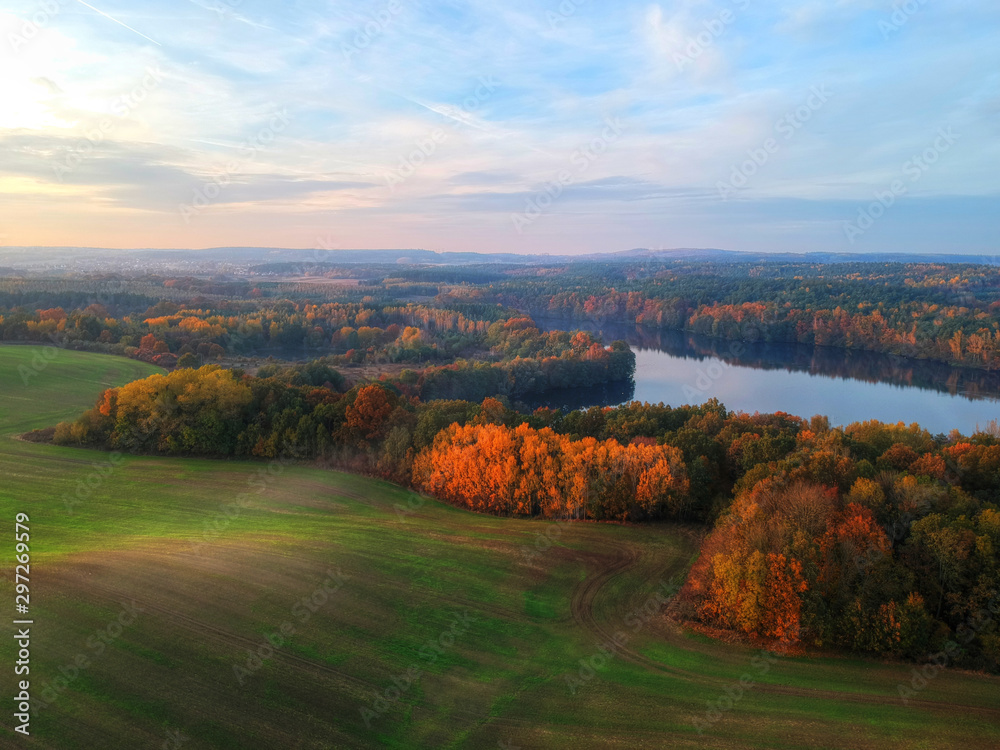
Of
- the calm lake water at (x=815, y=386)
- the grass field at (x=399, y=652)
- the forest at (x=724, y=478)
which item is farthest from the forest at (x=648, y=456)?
the calm lake water at (x=815, y=386)

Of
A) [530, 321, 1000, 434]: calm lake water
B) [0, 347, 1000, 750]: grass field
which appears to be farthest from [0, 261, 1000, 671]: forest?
[530, 321, 1000, 434]: calm lake water

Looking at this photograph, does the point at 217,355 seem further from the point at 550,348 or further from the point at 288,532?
the point at 288,532

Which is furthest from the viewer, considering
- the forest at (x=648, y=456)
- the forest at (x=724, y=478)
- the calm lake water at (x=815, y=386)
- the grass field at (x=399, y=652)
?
the calm lake water at (x=815, y=386)

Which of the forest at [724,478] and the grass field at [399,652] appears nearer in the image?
the grass field at [399,652]

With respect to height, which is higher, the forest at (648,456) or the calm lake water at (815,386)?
the forest at (648,456)

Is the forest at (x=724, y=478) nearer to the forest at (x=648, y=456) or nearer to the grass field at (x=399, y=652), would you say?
the forest at (x=648, y=456)

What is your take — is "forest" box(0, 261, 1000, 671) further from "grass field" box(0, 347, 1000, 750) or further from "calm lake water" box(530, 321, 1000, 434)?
"calm lake water" box(530, 321, 1000, 434)

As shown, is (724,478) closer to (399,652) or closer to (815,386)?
(399,652)

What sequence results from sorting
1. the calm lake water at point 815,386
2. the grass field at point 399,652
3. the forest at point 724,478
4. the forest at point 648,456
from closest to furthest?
the grass field at point 399,652
the forest at point 724,478
the forest at point 648,456
the calm lake water at point 815,386
